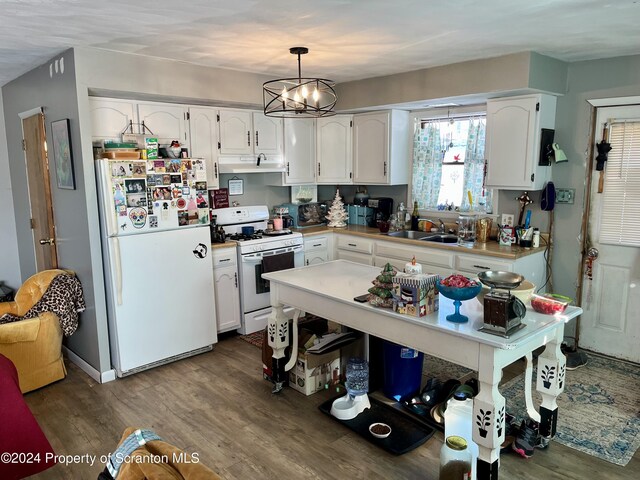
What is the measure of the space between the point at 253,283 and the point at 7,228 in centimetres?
306

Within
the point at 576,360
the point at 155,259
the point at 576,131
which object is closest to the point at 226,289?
the point at 155,259

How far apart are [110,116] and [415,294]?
9.14ft

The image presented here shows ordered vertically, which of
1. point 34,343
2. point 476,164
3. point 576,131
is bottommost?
point 34,343

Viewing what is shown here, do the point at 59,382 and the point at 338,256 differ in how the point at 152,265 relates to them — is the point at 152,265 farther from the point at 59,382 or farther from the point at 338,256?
the point at 338,256

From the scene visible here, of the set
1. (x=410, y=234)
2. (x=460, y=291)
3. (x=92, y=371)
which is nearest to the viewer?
(x=460, y=291)

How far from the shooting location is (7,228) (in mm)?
5305

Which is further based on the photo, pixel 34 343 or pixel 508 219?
pixel 508 219

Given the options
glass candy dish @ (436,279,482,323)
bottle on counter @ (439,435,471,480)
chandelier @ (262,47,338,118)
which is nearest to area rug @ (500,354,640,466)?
bottle on counter @ (439,435,471,480)

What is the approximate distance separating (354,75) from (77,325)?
337cm

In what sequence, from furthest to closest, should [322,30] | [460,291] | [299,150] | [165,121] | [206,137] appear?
1. [299,150]
2. [206,137]
3. [165,121]
4. [322,30]
5. [460,291]

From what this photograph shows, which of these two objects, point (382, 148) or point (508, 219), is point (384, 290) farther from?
point (382, 148)

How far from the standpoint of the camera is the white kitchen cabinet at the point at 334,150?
5.19m

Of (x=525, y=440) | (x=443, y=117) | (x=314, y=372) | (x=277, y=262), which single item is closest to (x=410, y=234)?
(x=443, y=117)

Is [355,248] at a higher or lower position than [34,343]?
higher
